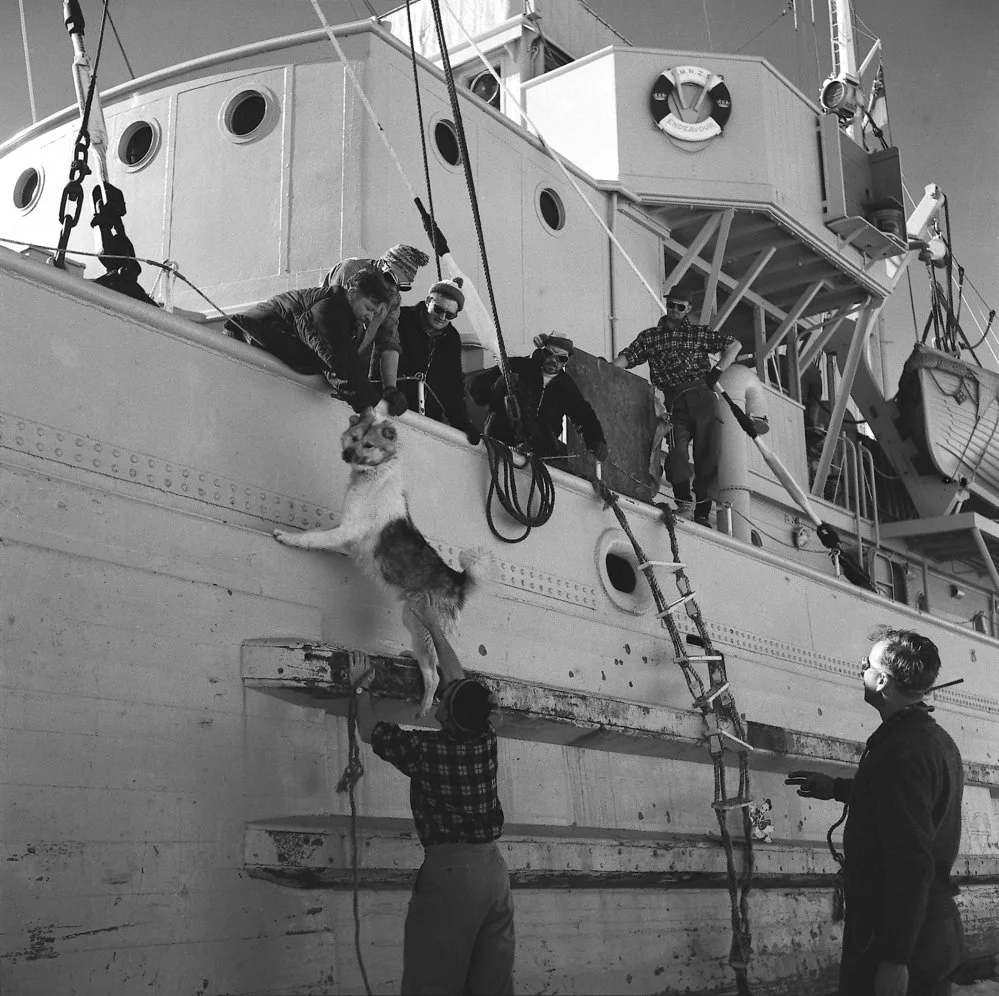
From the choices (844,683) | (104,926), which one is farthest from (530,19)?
(104,926)

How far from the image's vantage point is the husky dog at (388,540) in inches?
206

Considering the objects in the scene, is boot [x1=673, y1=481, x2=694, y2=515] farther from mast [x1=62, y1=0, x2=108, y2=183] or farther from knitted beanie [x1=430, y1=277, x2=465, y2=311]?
mast [x1=62, y1=0, x2=108, y2=183]

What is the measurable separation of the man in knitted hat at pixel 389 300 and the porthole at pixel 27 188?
4.60m

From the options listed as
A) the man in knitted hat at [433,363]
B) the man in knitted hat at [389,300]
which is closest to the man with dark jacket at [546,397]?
the man in knitted hat at [433,363]

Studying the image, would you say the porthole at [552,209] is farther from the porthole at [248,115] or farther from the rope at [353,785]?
the rope at [353,785]

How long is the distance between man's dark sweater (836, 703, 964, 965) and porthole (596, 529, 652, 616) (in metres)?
2.91

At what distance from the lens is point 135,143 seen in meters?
9.18

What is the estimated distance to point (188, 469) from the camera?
5043 mm

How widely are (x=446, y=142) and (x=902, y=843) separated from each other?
676cm

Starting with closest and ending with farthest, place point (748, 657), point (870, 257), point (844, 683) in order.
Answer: point (748, 657) → point (844, 683) → point (870, 257)

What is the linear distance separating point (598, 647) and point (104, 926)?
3.42 m

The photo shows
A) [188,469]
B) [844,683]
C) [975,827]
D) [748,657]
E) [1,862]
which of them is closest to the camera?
[1,862]

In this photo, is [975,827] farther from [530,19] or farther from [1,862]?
[530,19]

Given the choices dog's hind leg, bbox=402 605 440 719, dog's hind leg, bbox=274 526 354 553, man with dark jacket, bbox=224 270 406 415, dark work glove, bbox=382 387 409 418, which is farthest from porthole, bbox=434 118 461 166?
dog's hind leg, bbox=402 605 440 719
